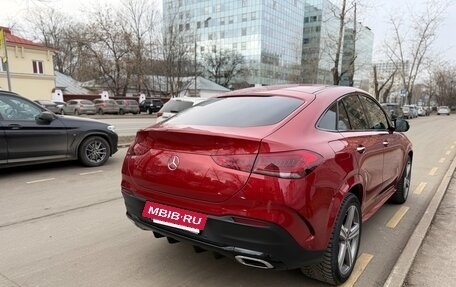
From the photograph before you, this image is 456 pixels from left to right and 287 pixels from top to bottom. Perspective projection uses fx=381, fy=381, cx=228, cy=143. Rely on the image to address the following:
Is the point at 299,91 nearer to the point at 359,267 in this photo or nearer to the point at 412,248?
the point at 359,267

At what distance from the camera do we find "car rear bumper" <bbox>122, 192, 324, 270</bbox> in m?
2.63

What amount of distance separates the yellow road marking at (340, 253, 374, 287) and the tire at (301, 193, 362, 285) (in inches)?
2.0

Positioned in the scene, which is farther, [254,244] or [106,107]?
[106,107]

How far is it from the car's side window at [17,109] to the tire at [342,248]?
591 cm

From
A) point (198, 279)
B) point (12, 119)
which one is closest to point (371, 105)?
point (198, 279)

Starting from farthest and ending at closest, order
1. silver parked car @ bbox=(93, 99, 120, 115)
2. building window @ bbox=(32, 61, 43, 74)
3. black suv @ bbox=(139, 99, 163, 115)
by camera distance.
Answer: building window @ bbox=(32, 61, 43, 74)
black suv @ bbox=(139, 99, 163, 115)
silver parked car @ bbox=(93, 99, 120, 115)

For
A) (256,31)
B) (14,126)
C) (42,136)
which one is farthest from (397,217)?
(256,31)

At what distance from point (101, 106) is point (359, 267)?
35.3 metres

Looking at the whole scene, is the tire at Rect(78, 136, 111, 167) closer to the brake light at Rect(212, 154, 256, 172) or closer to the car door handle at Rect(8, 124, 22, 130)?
the car door handle at Rect(8, 124, 22, 130)

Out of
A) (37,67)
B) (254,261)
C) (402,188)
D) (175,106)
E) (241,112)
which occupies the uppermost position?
(37,67)

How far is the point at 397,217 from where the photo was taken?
5.25 m

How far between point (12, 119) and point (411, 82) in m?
57.4

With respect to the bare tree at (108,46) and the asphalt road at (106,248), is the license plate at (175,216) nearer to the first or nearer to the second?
the asphalt road at (106,248)

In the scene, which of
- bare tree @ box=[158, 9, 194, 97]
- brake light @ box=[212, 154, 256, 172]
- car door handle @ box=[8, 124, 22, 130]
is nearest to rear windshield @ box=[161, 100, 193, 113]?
car door handle @ box=[8, 124, 22, 130]
